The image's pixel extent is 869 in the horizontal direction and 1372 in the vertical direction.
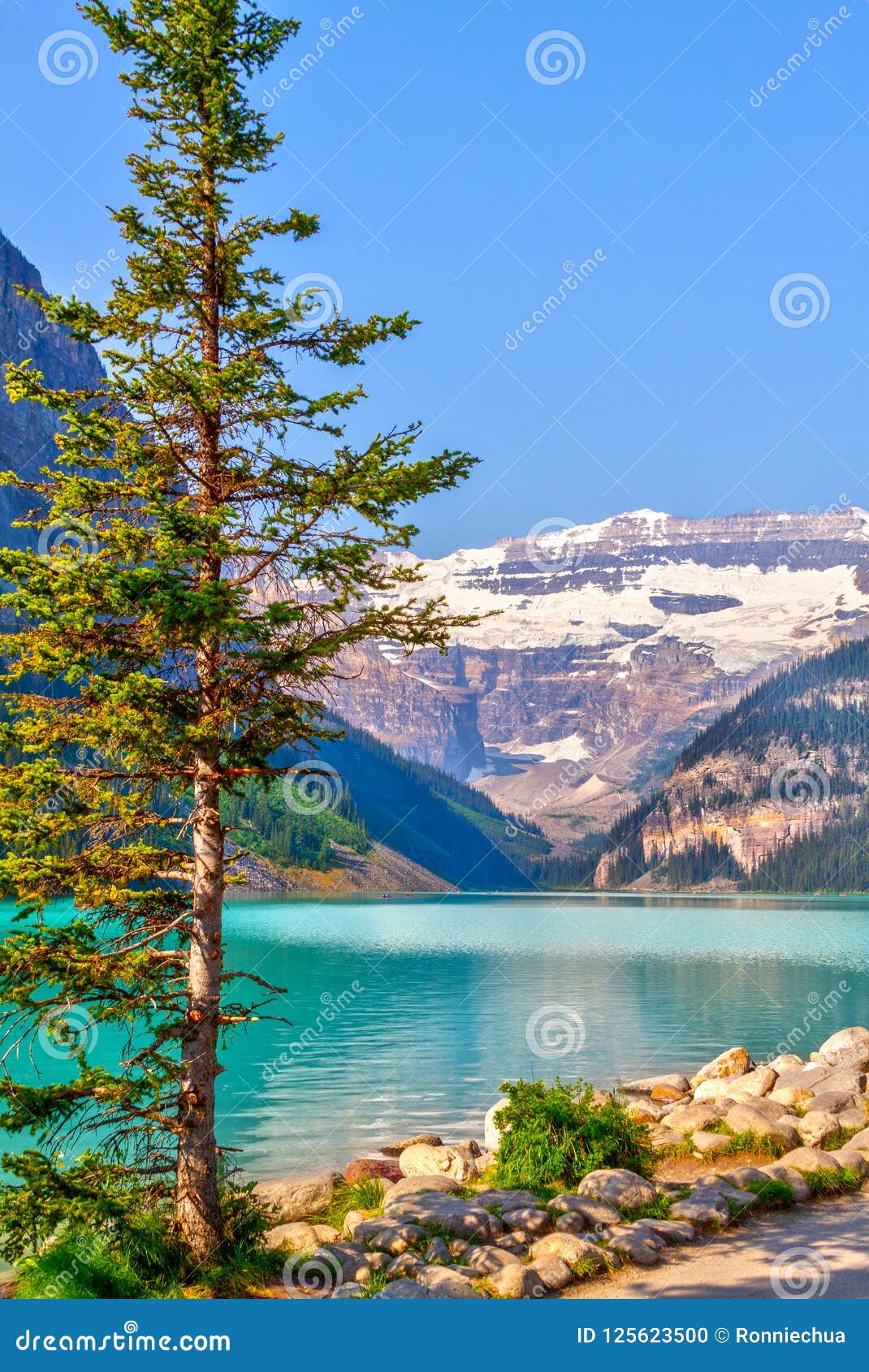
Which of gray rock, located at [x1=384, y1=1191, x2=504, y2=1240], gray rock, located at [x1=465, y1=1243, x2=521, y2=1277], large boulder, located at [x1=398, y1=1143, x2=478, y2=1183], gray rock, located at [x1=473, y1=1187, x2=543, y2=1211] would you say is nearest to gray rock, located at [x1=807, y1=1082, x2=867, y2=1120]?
large boulder, located at [x1=398, y1=1143, x2=478, y2=1183]

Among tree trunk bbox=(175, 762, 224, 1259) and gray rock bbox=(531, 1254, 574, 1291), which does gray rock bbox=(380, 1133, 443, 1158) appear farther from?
tree trunk bbox=(175, 762, 224, 1259)

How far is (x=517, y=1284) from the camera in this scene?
476 inches

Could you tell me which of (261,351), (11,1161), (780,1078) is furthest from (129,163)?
(780,1078)

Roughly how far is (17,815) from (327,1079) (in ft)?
91.9

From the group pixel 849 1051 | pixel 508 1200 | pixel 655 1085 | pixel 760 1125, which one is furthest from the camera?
pixel 655 1085

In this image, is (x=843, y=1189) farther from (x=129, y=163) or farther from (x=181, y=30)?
(x=181, y=30)

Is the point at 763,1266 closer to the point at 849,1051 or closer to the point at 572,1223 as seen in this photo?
the point at 572,1223

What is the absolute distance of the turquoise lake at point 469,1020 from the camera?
3106 centimetres

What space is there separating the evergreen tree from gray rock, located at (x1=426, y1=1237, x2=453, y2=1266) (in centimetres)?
257

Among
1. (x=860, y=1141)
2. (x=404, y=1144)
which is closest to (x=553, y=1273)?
(x=860, y=1141)

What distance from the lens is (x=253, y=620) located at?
39.7ft

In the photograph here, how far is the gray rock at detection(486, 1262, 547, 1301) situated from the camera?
472 inches

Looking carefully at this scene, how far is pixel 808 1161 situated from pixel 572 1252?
5871 mm

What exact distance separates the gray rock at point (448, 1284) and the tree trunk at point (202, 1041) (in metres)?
2.63
